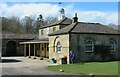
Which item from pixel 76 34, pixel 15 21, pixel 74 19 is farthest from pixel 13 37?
pixel 15 21

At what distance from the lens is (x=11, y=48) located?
55.5 metres

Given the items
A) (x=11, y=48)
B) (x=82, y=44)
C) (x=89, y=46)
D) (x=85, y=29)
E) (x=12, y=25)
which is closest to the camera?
(x=82, y=44)

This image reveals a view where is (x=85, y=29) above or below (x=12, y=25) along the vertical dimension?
below

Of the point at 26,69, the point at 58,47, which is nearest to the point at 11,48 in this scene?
the point at 58,47

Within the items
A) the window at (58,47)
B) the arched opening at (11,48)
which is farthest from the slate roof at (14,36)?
the window at (58,47)

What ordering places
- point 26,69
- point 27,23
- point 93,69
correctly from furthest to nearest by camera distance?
point 27,23, point 26,69, point 93,69

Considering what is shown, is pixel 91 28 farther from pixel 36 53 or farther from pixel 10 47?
pixel 10 47

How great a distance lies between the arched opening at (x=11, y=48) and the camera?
5528cm

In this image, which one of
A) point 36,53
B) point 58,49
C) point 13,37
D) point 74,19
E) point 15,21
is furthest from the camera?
point 15,21

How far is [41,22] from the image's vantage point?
89812mm

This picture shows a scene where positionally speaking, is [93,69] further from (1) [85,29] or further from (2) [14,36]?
(2) [14,36]

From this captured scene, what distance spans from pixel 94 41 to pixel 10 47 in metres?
26.1

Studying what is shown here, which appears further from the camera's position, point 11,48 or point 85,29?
point 11,48

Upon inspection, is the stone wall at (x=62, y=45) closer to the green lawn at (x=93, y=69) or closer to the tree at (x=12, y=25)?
the green lawn at (x=93, y=69)
